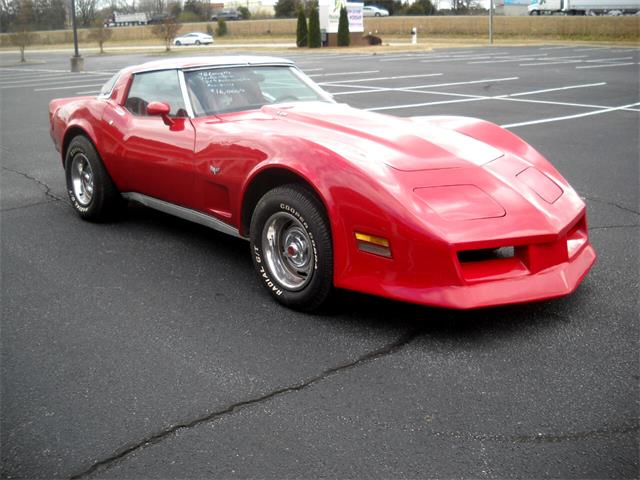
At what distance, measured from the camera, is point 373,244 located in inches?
133

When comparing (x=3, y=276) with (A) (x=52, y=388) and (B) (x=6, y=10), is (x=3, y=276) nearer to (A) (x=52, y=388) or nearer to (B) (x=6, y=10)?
(A) (x=52, y=388)

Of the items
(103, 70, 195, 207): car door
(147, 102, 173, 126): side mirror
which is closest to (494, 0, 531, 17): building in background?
(103, 70, 195, 207): car door

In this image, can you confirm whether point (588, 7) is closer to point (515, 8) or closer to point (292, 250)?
point (515, 8)

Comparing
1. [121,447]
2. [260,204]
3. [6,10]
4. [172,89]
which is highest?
[6,10]

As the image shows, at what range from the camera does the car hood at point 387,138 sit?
3668 mm

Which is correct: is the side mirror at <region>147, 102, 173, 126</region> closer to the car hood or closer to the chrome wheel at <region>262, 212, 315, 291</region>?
the car hood

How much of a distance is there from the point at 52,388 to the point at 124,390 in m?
0.32

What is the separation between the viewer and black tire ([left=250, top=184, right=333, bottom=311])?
3.55m

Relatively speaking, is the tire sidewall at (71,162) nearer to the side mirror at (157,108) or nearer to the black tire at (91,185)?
the black tire at (91,185)

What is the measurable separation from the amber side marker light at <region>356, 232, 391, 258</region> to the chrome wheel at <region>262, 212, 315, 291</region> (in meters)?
0.38

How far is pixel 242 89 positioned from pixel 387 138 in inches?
53.6

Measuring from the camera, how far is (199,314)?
3.79 meters

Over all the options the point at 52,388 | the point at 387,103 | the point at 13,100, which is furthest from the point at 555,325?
the point at 13,100

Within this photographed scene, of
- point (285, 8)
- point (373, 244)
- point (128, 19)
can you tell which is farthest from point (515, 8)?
point (373, 244)
